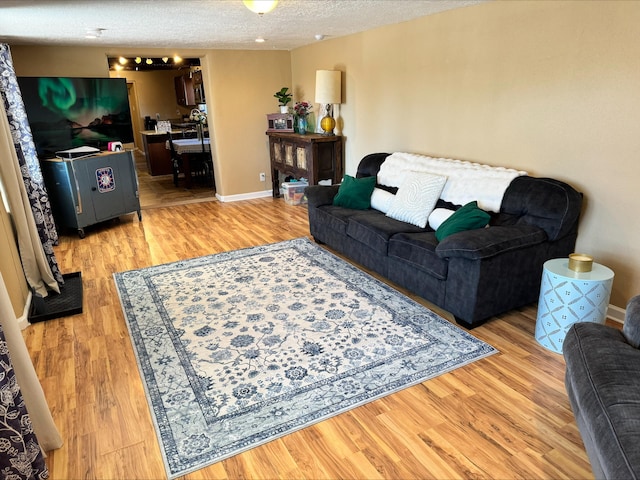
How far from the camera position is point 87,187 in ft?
16.1

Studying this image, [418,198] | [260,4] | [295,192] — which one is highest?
[260,4]

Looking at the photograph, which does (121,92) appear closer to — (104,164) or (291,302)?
(104,164)

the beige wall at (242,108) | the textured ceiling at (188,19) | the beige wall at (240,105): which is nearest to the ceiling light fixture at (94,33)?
the textured ceiling at (188,19)

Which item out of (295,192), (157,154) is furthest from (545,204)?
(157,154)

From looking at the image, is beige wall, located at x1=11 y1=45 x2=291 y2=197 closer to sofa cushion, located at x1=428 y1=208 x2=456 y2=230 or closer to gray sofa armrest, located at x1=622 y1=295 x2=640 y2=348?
sofa cushion, located at x1=428 y1=208 x2=456 y2=230

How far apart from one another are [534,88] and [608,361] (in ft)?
7.41

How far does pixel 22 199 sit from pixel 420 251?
2.90 m

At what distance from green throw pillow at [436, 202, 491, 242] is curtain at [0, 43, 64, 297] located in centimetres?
301

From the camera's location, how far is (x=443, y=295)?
9.52 feet

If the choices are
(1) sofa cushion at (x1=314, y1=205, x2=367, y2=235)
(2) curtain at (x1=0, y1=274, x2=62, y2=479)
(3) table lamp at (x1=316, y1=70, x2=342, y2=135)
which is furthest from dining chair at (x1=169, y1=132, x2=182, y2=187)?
(2) curtain at (x1=0, y1=274, x2=62, y2=479)

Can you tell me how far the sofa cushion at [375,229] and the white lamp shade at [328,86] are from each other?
6.85 ft

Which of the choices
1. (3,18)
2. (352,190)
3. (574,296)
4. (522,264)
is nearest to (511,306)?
(522,264)

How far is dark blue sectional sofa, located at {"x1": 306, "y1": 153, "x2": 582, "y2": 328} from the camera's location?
267 cm

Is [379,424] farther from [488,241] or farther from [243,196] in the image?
[243,196]
